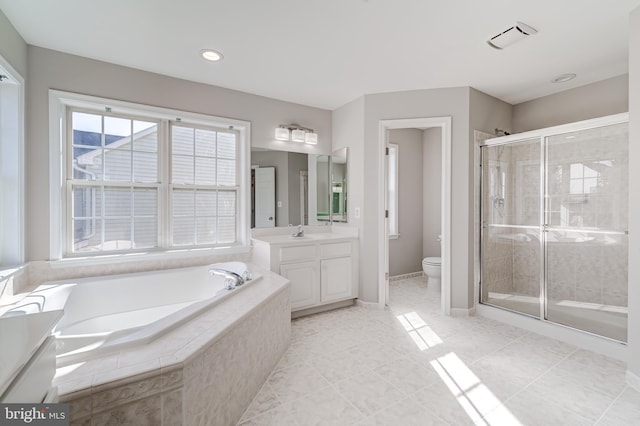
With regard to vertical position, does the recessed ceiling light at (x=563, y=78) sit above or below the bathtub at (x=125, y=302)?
above

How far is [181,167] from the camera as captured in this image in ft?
9.79

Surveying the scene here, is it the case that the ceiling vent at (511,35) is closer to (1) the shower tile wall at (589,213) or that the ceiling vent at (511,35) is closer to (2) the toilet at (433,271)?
(1) the shower tile wall at (589,213)

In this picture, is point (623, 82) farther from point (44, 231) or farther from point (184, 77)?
point (44, 231)

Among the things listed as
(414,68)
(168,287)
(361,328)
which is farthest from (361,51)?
(168,287)

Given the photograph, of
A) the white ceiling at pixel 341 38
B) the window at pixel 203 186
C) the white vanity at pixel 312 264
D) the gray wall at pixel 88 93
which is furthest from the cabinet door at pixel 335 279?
the white ceiling at pixel 341 38

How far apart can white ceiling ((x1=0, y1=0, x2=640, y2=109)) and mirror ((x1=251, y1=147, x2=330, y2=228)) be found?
84 cm

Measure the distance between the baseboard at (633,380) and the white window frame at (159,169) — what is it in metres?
3.19

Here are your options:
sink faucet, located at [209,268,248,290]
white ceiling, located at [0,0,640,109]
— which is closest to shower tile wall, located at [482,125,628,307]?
white ceiling, located at [0,0,640,109]

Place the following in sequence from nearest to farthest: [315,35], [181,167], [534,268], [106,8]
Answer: [106,8], [315,35], [181,167], [534,268]

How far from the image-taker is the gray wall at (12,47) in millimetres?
1868

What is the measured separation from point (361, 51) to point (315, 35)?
1.42 ft

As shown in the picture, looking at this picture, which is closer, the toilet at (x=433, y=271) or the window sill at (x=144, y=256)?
the window sill at (x=144, y=256)

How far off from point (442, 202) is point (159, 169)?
296cm

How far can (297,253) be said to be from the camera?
9.89ft
